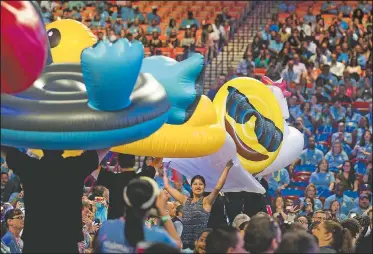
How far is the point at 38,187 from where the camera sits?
7562mm

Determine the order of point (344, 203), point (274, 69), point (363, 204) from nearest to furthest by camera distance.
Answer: point (363, 204)
point (344, 203)
point (274, 69)

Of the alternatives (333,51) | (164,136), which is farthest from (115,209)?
(333,51)

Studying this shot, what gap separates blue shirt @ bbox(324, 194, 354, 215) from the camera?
1386 cm

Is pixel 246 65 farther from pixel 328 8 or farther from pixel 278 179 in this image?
pixel 278 179

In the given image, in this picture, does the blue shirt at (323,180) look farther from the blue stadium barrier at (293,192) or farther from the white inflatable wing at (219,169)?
the white inflatable wing at (219,169)

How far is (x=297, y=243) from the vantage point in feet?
22.4

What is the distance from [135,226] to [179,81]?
7.53 feet

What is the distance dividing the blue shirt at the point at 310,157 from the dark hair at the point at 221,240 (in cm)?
917

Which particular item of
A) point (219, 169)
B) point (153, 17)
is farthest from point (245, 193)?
point (153, 17)

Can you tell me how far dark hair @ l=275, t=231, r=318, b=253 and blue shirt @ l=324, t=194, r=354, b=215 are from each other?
6915 millimetres

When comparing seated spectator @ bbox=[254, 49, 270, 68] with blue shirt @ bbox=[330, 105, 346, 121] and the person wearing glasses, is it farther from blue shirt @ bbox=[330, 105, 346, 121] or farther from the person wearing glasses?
the person wearing glasses

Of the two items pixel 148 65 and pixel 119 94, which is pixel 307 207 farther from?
pixel 119 94

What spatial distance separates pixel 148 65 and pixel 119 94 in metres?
1.82

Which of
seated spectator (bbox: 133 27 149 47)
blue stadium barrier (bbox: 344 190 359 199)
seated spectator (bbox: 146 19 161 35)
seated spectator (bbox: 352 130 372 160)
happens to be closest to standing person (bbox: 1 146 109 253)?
blue stadium barrier (bbox: 344 190 359 199)
